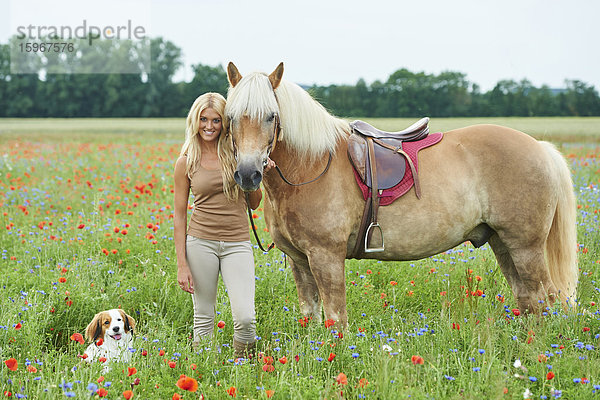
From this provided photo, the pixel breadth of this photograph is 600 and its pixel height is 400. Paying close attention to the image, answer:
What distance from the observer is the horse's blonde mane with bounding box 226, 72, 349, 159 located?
11.2ft

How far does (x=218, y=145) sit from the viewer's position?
3.76 metres

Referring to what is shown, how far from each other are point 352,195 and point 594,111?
34656 mm

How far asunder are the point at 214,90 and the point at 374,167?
93.4 feet

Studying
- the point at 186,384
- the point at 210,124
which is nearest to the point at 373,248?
the point at 210,124

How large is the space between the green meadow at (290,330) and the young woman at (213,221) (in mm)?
388

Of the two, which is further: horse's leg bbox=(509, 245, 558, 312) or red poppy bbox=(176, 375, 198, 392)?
horse's leg bbox=(509, 245, 558, 312)

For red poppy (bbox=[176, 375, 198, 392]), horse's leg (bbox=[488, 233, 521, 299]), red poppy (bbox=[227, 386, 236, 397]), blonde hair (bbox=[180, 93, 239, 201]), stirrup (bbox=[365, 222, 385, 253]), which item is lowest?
red poppy (bbox=[227, 386, 236, 397])

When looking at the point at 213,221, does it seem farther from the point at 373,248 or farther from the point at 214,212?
the point at 373,248

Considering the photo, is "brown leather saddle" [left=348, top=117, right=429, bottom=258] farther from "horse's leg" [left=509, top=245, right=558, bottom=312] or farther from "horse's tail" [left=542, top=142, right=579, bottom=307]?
"horse's tail" [left=542, top=142, right=579, bottom=307]

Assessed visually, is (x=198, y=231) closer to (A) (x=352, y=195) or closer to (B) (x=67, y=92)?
(A) (x=352, y=195)

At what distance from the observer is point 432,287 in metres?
5.15

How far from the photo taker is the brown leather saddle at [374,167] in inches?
156

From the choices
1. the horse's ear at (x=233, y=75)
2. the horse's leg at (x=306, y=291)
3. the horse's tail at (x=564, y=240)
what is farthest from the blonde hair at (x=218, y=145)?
the horse's tail at (x=564, y=240)

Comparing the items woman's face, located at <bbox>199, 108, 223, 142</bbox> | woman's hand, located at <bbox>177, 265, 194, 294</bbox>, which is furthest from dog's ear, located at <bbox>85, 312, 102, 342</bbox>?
woman's face, located at <bbox>199, 108, 223, 142</bbox>
